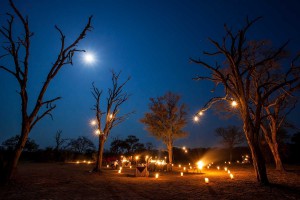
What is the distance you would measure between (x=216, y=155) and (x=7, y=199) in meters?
58.6

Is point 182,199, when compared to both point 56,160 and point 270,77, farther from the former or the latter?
point 56,160

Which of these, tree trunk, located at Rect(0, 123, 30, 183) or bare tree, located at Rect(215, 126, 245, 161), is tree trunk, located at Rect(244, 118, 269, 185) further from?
bare tree, located at Rect(215, 126, 245, 161)

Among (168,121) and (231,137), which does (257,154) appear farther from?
(231,137)

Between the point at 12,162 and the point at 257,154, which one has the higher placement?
the point at 257,154

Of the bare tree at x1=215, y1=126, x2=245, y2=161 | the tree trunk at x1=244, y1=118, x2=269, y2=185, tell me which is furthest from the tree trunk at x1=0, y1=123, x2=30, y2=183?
the bare tree at x1=215, y1=126, x2=245, y2=161

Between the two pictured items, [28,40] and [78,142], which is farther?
[78,142]

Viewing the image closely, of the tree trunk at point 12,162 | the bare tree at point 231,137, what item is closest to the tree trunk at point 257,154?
the tree trunk at point 12,162

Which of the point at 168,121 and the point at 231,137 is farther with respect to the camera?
the point at 231,137

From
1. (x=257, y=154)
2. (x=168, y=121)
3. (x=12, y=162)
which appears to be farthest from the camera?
(x=168, y=121)

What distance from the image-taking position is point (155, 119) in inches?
1150

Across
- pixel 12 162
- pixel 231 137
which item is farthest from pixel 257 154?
pixel 231 137

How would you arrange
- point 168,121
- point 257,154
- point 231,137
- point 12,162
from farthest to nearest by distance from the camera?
point 231,137 < point 168,121 < point 257,154 < point 12,162

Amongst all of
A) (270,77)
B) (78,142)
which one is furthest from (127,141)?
(270,77)

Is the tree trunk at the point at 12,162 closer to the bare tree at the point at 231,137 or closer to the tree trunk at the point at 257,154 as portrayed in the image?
the tree trunk at the point at 257,154
